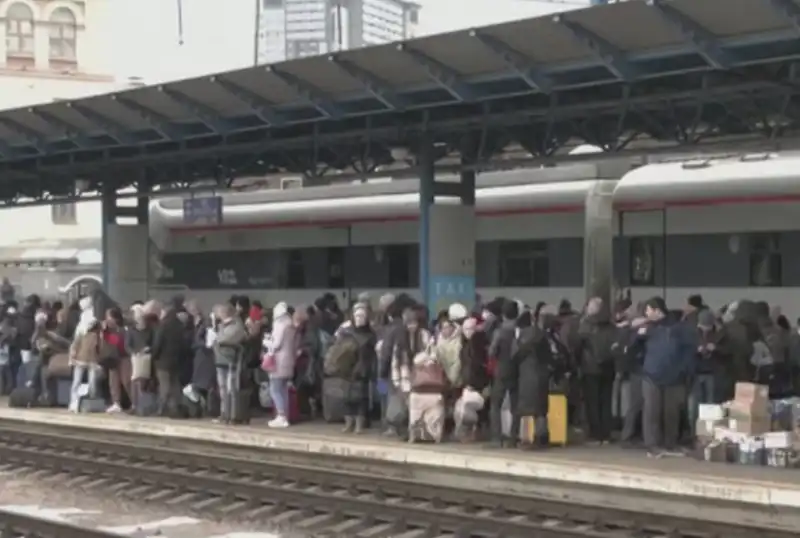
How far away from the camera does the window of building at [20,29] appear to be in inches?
2264

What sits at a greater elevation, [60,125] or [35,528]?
[60,125]

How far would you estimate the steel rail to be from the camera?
11047 mm

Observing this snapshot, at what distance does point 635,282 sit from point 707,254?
132 centimetres

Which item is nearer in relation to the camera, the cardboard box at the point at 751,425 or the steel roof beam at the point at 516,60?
the cardboard box at the point at 751,425

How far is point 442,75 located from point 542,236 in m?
5.22

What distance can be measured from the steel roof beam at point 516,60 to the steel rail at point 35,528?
301 inches

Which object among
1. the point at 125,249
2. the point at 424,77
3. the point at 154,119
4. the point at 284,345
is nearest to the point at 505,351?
the point at 284,345

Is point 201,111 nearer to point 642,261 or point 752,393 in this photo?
point 642,261

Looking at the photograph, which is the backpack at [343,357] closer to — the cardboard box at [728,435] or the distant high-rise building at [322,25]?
the cardboard box at [728,435]

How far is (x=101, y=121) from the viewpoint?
22812 millimetres

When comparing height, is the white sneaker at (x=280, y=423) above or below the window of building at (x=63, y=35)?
below

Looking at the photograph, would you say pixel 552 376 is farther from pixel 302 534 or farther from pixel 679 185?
pixel 679 185

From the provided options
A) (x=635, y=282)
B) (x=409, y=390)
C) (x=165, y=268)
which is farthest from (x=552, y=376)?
(x=165, y=268)

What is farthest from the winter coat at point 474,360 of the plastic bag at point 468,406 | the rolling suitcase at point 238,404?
the rolling suitcase at point 238,404
